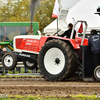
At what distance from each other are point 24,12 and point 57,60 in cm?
3028

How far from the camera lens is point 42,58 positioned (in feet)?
29.1

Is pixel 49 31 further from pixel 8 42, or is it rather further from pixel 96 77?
pixel 96 77

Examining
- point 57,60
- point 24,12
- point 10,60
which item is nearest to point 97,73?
point 57,60

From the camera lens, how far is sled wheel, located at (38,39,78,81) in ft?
27.1

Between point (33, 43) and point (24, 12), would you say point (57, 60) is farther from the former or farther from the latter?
point (24, 12)

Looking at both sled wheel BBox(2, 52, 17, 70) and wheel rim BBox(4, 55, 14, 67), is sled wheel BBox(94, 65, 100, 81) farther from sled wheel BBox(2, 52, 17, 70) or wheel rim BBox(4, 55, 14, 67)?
wheel rim BBox(4, 55, 14, 67)

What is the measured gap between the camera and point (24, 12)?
125 feet

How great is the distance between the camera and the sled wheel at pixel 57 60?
825 centimetres

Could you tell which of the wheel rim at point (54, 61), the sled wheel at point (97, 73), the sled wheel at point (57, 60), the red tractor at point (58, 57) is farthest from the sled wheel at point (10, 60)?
the sled wheel at point (97, 73)

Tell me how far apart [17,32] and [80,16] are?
4.99 meters

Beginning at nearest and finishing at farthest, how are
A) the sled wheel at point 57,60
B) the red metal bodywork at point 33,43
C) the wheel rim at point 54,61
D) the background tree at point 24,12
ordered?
the sled wheel at point 57,60
the wheel rim at point 54,61
the red metal bodywork at point 33,43
the background tree at point 24,12

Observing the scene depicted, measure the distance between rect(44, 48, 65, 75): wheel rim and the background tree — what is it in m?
27.9

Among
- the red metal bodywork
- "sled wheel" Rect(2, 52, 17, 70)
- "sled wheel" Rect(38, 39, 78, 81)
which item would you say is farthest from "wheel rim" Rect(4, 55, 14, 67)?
"sled wheel" Rect(38, 39, 78, 81)

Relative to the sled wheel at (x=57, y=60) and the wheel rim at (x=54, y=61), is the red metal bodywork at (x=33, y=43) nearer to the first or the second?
the sled wheel at (x=57, y=60)
